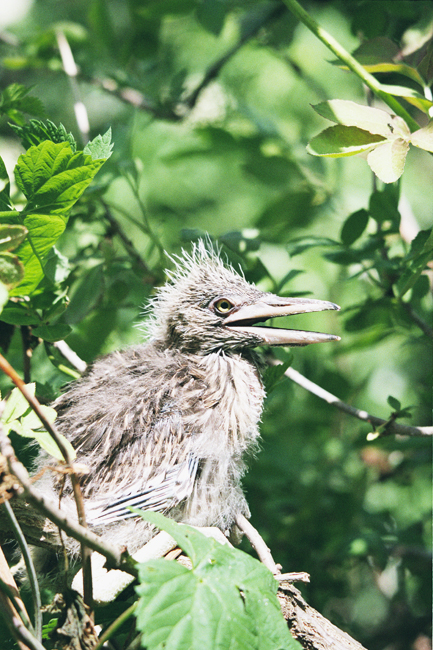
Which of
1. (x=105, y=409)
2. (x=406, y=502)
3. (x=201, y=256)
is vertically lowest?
(x=406, y=502)

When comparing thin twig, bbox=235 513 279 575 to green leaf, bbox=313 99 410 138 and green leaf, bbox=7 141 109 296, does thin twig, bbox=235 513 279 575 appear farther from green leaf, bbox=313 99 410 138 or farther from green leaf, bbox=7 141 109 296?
green leaf, bbox=313 99 410 138

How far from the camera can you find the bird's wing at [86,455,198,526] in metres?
1.55

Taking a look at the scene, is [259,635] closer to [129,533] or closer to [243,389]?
[129,533]

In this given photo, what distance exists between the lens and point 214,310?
1.96 meters

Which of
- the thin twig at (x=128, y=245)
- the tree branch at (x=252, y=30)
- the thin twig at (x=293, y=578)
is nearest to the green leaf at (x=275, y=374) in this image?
the thin twig at (x=293, y=578)

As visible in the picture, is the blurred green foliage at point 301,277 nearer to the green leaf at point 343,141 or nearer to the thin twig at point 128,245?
the thin twig at point 128,245

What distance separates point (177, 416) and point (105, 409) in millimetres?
212

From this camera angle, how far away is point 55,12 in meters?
5.04

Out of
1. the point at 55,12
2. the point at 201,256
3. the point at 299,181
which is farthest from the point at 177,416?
the point at 55,12

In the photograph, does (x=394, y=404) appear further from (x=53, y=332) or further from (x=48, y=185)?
(x=48, y=185)

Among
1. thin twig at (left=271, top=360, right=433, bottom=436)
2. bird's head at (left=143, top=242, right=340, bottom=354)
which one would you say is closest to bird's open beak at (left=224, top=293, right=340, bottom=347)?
bird's head at (left=143, top=242, right=340, bottom=354)

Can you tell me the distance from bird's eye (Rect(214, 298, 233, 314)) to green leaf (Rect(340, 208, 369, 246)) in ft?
1.43

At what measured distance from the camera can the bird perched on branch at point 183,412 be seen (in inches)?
62.7

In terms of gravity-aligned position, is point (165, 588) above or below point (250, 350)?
below
